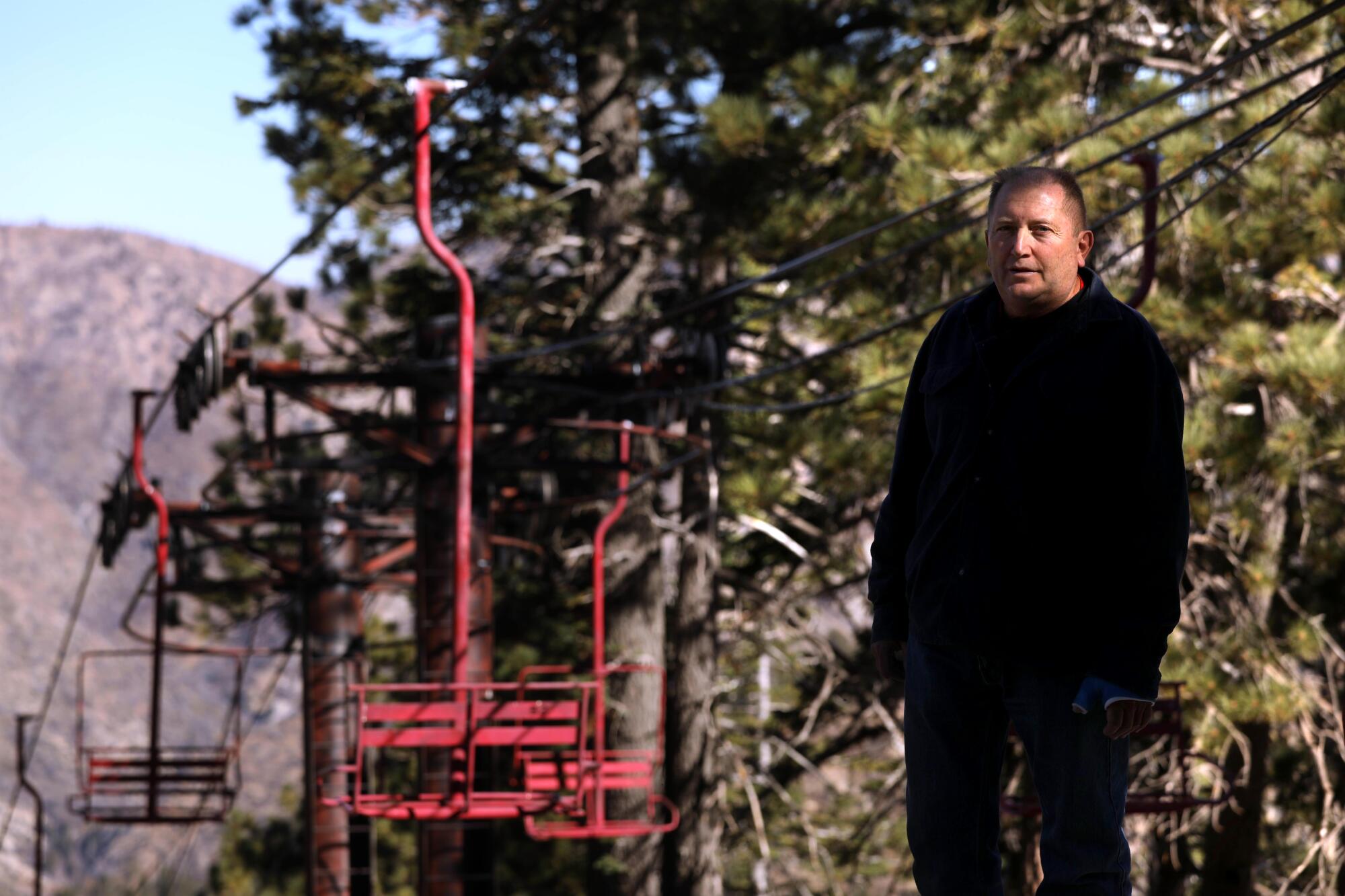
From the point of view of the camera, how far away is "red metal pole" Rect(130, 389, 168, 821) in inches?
506

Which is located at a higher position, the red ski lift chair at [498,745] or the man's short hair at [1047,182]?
the man's short hair at [1047,182]

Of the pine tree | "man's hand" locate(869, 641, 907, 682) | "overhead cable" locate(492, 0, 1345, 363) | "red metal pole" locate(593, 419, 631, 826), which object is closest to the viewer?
"man's hand" locate(869, 641, 907, 682)

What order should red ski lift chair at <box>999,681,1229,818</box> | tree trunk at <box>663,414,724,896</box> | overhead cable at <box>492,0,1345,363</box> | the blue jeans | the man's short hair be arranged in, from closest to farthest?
the blue jeans, the man's short hair, overhead cable at <box>492,0,1345,363</box>, red ski lift chair at <box>999,681,1229,818</box>, tree trunk at <box>663,414,724,896</box>

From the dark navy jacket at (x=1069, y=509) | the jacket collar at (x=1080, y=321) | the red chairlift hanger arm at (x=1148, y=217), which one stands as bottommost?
the dark navy jacket at (x=1069, y=509)

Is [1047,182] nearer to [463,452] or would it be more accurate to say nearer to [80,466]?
[463,452]

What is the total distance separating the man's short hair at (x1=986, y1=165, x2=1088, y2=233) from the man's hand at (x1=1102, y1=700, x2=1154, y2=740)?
0.82m

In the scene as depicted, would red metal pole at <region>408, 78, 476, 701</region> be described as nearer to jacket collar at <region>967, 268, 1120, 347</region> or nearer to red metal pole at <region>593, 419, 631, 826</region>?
red metal pole at <region>593, 419, 631, 826</region>

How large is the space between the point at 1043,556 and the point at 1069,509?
9cm

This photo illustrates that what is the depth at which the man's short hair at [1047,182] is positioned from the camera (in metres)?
3.08

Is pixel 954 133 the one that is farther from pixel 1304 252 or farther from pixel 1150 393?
pixel 1150 393

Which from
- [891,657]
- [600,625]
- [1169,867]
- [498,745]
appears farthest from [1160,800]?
[1169,867]

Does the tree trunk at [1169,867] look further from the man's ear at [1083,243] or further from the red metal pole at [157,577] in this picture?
the man's ear at [1083,243]

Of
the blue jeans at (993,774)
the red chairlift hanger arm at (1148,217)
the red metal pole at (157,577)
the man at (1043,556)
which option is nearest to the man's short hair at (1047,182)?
the man at (1043,556)

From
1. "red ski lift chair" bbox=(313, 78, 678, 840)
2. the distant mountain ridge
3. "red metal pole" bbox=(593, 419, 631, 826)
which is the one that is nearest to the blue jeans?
"red ski lift chair" bbox=(313, 78, 678, 840)
